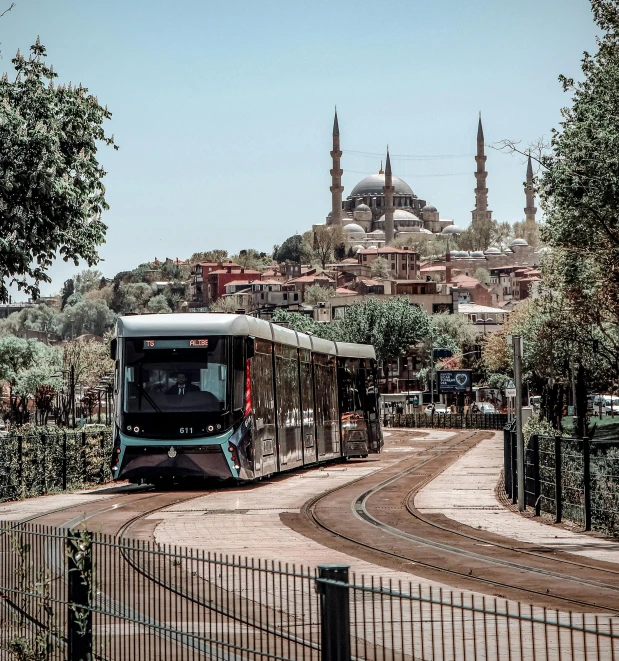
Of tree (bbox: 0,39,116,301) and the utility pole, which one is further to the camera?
tree (bbox: 0,39,116,301)

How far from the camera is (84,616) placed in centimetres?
674

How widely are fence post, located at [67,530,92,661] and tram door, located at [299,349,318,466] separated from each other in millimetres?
22052

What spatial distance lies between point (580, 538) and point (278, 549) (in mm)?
4418

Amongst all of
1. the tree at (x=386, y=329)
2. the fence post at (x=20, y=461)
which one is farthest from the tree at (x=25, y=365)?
the fence post at (x=20, y=461)

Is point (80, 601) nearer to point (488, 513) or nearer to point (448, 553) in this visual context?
point (448, 553)

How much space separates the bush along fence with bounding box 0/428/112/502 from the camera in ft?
79.4

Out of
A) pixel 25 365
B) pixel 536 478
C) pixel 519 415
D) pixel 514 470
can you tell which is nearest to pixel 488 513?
pixel 536 478

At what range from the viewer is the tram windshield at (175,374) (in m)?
23.5

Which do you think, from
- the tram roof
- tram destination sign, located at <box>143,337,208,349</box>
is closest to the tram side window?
the tram roof

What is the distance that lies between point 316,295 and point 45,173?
161 meters

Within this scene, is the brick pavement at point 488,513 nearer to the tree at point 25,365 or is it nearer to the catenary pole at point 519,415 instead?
the catenary pole at point 519,415

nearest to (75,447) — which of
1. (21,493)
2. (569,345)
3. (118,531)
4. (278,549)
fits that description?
(21,493)

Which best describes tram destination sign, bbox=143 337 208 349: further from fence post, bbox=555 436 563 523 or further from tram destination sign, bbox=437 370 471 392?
tram destination sign, bbox=437 370 471 392

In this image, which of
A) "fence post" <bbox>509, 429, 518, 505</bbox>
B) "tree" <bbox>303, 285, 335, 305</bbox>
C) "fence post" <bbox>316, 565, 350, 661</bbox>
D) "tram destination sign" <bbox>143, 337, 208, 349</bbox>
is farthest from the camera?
"tree" <bbox>303, 285, 335, 305</bbox>
